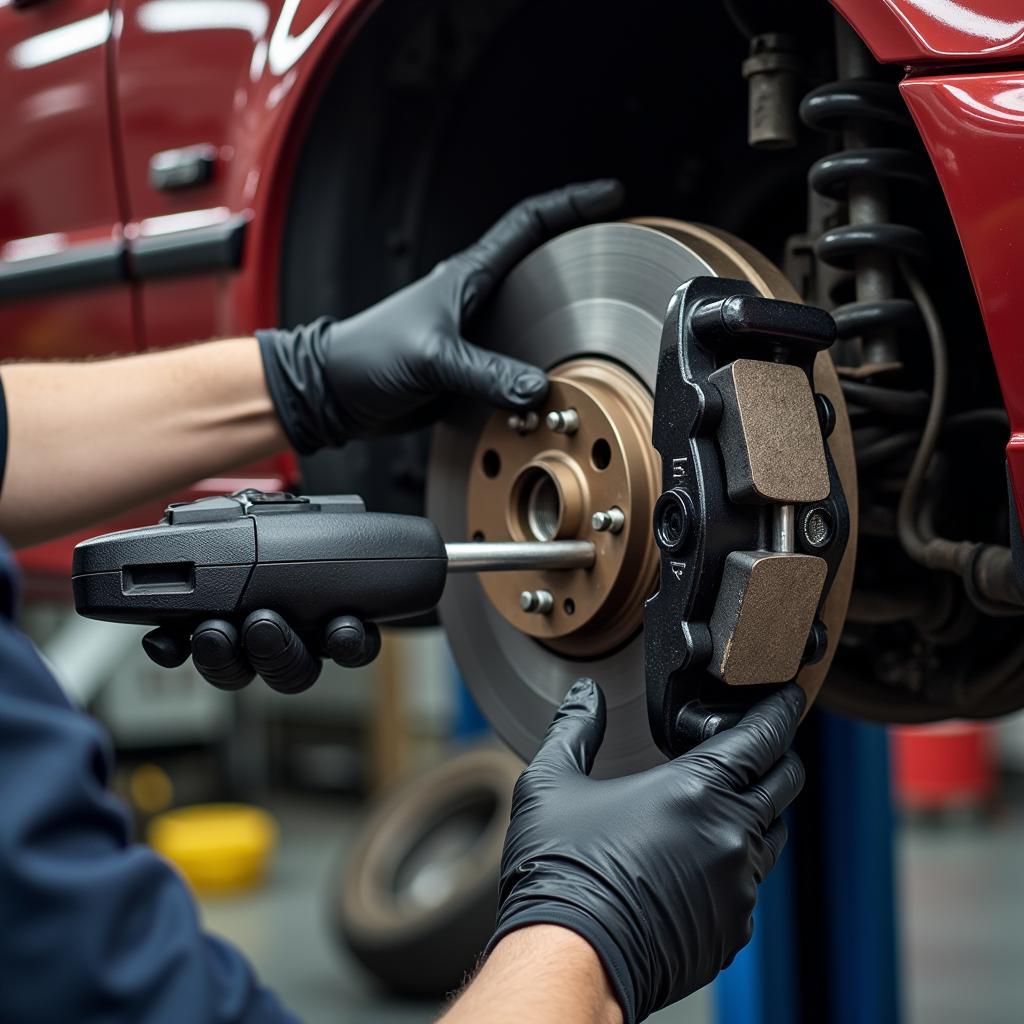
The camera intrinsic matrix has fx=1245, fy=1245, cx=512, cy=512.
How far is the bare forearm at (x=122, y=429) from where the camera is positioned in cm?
108

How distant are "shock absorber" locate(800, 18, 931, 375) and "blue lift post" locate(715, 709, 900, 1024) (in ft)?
2.72

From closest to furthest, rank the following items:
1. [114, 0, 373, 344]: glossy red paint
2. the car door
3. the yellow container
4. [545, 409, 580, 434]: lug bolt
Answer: [545, 409, 580, 434]: lug bolt, [114, 0, 373, 344]: glossy red paint, the car door, the yellow container

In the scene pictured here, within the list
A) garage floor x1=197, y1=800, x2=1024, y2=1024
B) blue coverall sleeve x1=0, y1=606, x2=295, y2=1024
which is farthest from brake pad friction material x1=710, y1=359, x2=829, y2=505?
garage floor x1=197, y1=800, x2=1024, y2=1024

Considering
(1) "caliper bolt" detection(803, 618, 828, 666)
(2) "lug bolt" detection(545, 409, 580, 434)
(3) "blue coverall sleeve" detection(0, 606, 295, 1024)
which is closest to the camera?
(3) "blue coverall sleeve" detection(0, 606, 295, 1024)

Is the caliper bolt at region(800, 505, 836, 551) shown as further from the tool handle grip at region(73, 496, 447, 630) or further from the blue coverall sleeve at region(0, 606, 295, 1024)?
the blue coverall sleeve at region(0, 606, 295, 1024)

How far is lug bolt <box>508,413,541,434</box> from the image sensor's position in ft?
2.93

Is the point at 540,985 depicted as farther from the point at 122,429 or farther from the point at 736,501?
the point at 122,429

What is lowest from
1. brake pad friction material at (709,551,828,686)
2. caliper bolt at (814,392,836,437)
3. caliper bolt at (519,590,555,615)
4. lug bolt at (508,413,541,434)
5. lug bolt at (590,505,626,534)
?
caliper bolt at (519,590,555,615)

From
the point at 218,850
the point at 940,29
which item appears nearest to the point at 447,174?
the point at 940,29

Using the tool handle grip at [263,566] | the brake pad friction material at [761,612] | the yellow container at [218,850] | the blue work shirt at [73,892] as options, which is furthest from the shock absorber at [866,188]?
the yellow container at [218,850]

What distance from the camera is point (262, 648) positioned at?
0.78 meters

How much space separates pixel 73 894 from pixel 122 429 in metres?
0.67

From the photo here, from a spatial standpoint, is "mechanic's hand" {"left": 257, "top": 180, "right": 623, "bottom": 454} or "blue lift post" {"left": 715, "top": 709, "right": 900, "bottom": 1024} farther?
"blue lift post" {"left": 715, "top": 709, "right": 900, "bottom": 1024}

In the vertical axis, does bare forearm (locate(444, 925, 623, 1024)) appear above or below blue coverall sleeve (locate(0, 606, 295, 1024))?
below
